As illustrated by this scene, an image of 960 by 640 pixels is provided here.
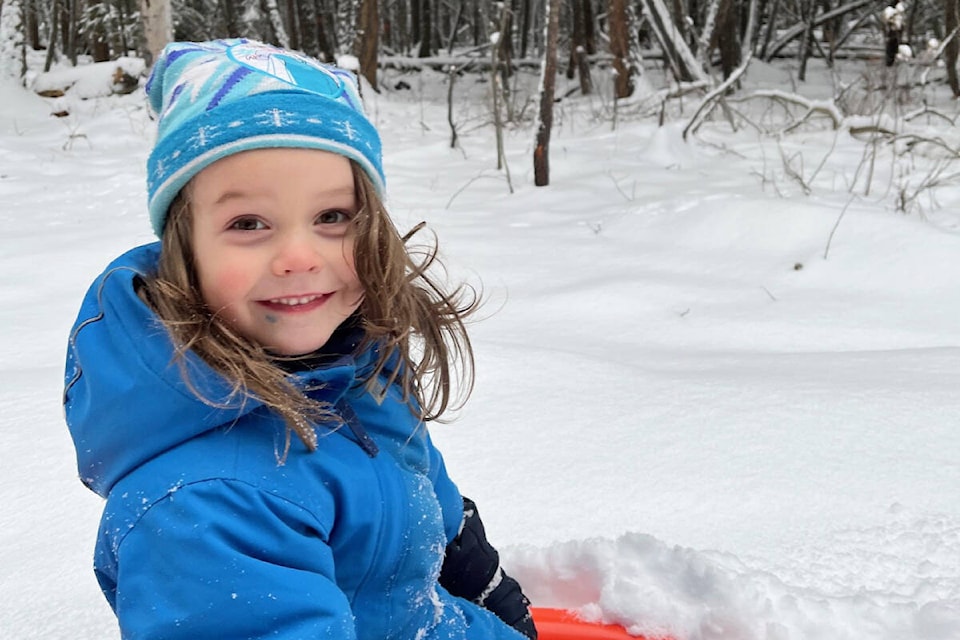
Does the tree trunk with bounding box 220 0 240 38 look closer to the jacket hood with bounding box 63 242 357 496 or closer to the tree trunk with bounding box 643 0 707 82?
the tree trunk with bounding box 643 0 707 82

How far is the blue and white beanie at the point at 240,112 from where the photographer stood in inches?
34.6

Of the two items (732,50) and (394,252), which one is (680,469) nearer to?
(394,252)

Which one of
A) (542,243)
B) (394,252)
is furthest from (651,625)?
(542,243)

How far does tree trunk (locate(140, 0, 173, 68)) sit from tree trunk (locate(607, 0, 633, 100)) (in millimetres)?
3893

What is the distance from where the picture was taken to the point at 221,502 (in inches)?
30.5

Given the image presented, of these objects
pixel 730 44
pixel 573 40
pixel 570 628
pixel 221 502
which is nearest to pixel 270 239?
pixel 221 502

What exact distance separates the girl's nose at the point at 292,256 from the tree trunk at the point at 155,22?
5479mm

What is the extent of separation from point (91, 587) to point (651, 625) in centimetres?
90

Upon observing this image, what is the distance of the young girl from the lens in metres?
0.76

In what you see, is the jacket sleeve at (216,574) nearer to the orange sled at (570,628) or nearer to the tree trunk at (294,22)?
the orange sled at (570,628)

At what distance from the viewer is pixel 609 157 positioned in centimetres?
557

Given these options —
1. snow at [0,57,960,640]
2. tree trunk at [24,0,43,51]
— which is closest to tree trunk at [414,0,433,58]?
tree trunk at [24,0,43,51]

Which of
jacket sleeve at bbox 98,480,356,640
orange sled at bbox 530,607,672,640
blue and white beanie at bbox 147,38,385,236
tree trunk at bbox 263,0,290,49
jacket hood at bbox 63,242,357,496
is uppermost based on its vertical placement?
tree trunk at bbox 263,0,290,49

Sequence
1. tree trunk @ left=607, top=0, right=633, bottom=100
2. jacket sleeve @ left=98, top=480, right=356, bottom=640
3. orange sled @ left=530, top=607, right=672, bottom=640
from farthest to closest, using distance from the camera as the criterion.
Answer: tree trunk @ left=607, top=0, right=633, bottom=100 < orange sled @ left=530, top=607, right=672, bottom=640 < jacket sleeve @ left=98, top=480, right=356, bottom=640
